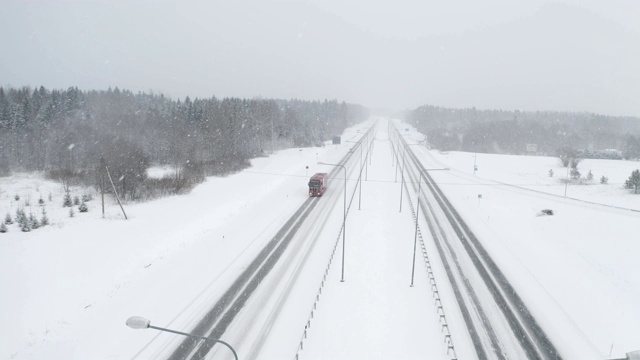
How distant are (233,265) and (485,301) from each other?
20077 mm

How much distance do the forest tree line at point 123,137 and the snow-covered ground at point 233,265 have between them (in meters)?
7.81

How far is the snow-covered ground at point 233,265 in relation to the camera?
21.4 metres

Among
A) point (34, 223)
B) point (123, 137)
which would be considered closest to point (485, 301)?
point (34, 223)

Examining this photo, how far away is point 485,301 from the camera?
85.6ft

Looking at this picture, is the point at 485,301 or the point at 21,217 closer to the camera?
the point at 485,301

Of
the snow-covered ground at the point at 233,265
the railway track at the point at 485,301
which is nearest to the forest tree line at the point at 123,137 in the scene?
the snow-covered ground at the point at 233,265

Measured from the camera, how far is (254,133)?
336 feet

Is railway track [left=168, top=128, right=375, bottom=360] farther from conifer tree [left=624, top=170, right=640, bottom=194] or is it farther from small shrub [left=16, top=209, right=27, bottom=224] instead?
conifer tree [left=624, top=170, right=640, bottom=194]

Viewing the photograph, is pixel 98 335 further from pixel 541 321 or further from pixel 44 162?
pixel 44 162

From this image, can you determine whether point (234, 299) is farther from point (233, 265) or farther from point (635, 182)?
point (635, 182)

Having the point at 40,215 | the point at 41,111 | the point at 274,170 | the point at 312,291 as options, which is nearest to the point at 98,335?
the point at 312,291

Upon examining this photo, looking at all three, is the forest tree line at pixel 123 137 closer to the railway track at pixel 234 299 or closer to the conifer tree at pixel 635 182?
the railway track at pixel 234 299

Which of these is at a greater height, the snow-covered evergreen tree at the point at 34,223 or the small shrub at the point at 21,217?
the small shrub at the point at 21,217

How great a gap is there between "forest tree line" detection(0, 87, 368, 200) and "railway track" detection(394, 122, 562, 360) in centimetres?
3925
